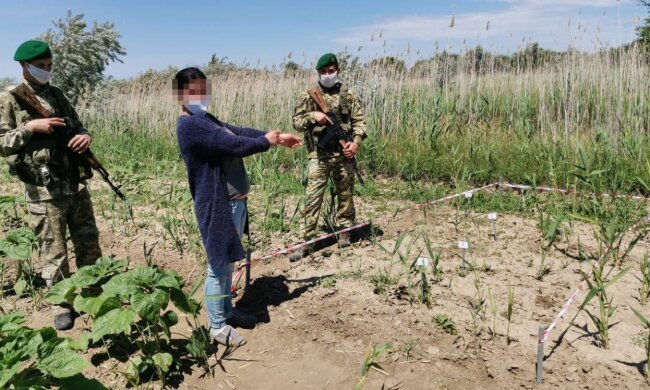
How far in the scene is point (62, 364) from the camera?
205 centimetres

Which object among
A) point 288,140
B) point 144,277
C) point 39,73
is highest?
point 39,73

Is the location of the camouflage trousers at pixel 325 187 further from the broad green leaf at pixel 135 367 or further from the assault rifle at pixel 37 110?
the broad green leaf at pixel 135 367

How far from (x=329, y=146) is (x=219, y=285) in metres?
1.82

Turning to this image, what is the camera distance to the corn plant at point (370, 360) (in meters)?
2.45

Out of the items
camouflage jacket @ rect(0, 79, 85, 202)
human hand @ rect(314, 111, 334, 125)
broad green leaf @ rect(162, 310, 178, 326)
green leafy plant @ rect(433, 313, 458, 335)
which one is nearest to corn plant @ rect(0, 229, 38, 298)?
camouflage jacket @ rect(0, 79, 85, 202)

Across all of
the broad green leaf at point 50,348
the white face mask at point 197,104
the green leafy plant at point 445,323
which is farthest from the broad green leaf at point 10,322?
the green leafy plant at point 445,323

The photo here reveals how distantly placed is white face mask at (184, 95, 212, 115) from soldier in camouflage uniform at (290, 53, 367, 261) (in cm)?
156

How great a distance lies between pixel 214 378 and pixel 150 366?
1.23 feet

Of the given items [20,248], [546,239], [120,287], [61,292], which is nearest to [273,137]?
[120,287]

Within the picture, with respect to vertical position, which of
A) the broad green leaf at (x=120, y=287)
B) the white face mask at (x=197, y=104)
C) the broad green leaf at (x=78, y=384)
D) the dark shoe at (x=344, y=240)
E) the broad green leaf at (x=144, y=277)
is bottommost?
the broad green leaf at (x=78, y=384)

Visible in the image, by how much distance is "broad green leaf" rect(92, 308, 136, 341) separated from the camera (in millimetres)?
2432

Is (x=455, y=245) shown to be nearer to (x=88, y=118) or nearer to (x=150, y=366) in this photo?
(x=150, y=366)

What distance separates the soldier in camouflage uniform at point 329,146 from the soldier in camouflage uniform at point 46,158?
69.6 inches

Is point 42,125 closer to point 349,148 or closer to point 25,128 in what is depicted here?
point 25,128
